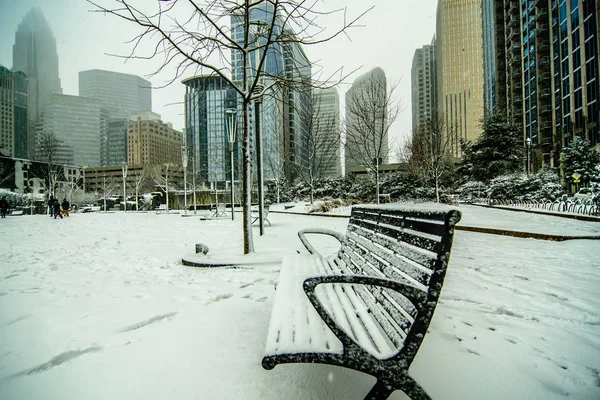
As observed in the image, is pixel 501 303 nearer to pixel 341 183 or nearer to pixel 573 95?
pixel 341 183

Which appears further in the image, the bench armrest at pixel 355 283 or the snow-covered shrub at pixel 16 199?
the snow-covered shrub at pixel 16 199

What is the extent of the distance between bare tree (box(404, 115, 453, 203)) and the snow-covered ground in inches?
616

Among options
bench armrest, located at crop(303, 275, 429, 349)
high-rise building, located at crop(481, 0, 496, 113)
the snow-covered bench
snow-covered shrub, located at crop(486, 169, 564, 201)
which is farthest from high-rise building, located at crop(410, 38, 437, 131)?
bench armrest, located at crop(303, 275, 429, 349)

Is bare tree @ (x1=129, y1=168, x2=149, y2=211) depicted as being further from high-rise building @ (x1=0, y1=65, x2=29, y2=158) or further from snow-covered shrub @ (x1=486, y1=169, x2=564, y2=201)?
snow-covered shrub @ (x1=486, y1=169, x2=564, y2=201)

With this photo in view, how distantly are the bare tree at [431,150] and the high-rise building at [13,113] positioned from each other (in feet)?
59.1

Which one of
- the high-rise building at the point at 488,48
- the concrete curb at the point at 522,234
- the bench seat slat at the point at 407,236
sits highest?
the high-rise building at the point at 488,48

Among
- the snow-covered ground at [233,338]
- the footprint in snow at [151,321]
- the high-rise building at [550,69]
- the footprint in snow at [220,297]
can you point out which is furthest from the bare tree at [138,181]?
the high-rise building at [550,69]

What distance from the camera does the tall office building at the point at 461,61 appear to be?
91250 millimetres

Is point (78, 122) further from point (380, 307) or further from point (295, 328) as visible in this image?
point (380, 307)

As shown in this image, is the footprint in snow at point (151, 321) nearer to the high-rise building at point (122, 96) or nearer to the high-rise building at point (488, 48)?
the high-rise building at point (122, 96)

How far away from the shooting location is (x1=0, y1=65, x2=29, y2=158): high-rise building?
13.1ft

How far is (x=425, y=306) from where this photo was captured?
1.22 metres

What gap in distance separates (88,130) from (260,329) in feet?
41.9

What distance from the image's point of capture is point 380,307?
1742mm
